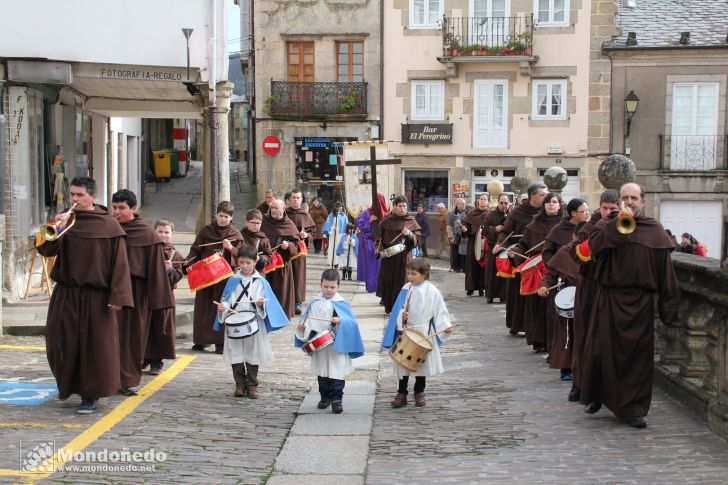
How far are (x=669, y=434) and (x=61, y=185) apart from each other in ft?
42.6

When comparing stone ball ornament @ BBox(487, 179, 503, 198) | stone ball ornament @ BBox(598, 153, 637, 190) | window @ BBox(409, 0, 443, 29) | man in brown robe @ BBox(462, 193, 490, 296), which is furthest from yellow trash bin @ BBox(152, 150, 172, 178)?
stone ball ornament @ BBox(598, 153, 637, 190)

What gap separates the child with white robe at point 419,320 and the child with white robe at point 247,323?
115cm

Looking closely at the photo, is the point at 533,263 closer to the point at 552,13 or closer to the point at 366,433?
the point at 366,433

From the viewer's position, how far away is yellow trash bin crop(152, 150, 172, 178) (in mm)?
43500

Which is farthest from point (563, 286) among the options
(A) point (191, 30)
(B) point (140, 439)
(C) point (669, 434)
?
(A) point (191, 30)

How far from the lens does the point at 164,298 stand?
962 cm

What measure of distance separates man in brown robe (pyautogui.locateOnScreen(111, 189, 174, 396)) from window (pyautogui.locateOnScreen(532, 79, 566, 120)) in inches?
974

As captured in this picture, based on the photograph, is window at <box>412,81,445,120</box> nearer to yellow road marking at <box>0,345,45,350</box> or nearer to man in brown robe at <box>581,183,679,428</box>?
yellow road marking at <box>0,345,45,350</box>

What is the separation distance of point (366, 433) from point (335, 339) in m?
0.99

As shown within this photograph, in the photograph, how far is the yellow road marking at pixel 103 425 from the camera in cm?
686

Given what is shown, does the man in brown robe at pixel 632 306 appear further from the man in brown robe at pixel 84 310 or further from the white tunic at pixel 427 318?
the man in brown robe at pixel 84 310

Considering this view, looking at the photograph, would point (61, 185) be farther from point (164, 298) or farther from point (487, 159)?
point (487, 159)

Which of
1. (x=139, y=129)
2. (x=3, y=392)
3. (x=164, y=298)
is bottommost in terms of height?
(x=3, y=392)

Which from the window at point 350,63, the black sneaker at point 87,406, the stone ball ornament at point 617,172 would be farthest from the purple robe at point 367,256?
the window at point 350,63
